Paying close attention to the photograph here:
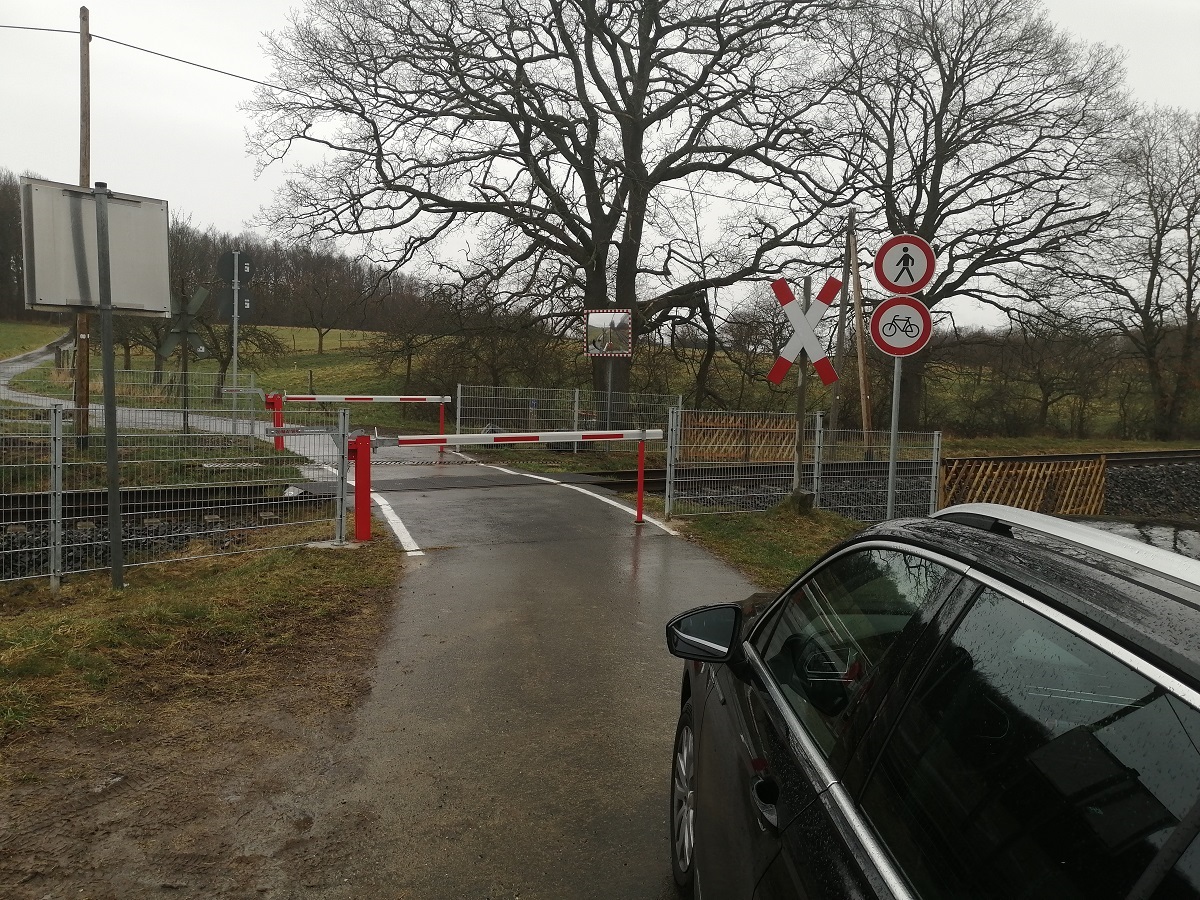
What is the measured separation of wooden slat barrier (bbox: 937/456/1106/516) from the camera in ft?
56.1

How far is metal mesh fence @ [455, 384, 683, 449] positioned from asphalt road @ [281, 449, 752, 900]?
33.6 ft

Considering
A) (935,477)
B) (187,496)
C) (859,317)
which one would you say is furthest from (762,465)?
(859,317)

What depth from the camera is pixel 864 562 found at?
2359mm

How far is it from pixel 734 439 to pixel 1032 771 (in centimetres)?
1077

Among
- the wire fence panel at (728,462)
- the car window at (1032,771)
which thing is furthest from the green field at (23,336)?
the car window at (1032,771)

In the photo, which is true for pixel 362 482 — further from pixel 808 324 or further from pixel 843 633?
pixel 843 633

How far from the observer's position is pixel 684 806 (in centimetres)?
312

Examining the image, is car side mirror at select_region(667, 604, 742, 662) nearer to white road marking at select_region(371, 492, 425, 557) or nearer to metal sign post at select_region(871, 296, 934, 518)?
metal sign post at select_region(871, 296, 934, 518)

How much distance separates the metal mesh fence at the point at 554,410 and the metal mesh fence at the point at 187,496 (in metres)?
9.15

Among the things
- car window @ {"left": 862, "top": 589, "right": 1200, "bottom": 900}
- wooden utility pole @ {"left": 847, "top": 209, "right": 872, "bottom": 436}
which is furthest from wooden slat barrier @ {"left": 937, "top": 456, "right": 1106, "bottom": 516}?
car window @ {"left": 862, "top": 589, "right": 1200, "bottom": 900}

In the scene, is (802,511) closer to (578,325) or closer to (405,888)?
(405,888)

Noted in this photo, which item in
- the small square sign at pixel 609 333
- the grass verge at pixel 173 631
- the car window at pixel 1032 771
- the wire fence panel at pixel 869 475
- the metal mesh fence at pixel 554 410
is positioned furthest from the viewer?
the small square sign at pixel 609 333

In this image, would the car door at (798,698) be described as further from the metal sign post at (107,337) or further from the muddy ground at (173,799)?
the metal sign post at (107,337)

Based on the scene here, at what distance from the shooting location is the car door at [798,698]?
6.30ft
